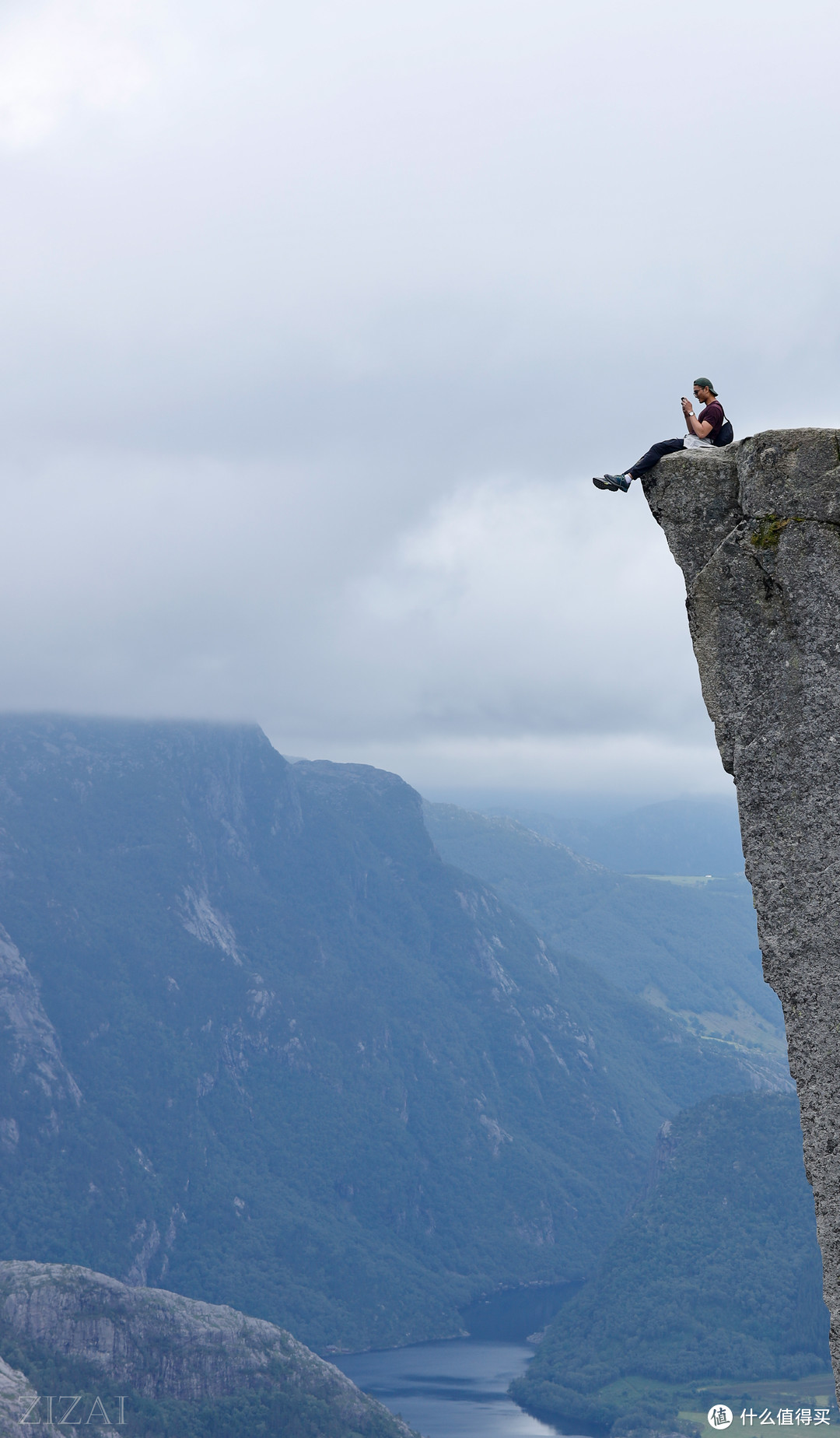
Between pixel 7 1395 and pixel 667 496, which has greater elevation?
pixel 667 496

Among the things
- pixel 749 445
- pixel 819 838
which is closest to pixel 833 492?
pixel 749 445

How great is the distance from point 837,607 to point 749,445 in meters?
1.78

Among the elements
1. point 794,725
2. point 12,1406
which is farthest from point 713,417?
point 12,1406

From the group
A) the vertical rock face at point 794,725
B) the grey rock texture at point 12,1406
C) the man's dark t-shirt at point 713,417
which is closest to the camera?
the vertical rock face at point 794,725

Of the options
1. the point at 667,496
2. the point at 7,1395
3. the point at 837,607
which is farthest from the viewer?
the point at 7,1395

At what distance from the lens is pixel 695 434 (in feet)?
45.8

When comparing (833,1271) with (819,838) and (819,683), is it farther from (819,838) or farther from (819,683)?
(819,683)

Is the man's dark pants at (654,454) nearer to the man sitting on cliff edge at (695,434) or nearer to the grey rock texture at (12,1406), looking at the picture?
the man sitting on cliff edge at (695,434)

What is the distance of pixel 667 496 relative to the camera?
13.4 meters

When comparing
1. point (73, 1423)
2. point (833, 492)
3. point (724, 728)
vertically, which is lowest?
point (73, 1423)

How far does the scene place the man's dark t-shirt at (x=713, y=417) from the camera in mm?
13911

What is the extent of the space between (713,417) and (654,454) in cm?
92

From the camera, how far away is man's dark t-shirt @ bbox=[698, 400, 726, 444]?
548 inches

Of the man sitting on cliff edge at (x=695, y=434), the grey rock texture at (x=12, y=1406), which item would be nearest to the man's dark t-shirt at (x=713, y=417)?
the man sitting on cliff edge at (x=695, y=434)
